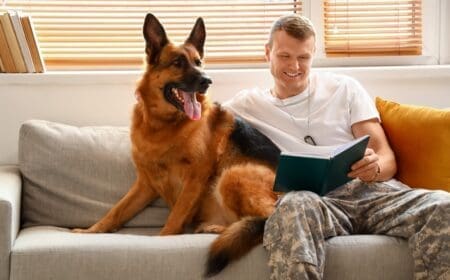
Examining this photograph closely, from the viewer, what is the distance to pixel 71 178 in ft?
8.84

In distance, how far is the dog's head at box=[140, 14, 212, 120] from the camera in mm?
2480

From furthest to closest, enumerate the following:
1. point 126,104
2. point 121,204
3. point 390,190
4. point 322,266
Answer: point 126,104
point 121,204
point 390,190
point 322,266

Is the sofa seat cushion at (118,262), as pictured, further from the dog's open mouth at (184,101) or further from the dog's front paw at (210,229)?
the dog's open mouth at (184,101)

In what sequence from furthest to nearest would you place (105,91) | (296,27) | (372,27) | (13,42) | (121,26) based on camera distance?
(372,27) < (121,26) < (105,91) < (13,42) < (296,27)

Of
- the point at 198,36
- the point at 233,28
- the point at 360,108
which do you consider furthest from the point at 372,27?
the point at 198,36

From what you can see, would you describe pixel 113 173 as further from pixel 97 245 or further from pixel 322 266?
pixel 322 266

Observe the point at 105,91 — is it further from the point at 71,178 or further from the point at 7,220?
the point at 7,220

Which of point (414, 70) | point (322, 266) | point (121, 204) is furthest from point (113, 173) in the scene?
point (414, 70)

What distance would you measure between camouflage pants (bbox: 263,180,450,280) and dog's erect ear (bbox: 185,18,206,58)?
764 millimetres

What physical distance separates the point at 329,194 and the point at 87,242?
2.78 ft

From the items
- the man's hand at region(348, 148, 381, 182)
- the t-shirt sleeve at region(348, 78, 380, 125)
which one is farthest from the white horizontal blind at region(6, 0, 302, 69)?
the man's hand at region(348, 148, 381, 182)

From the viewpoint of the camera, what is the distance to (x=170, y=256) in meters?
2.13

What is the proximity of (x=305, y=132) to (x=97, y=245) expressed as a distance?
0.95 meters

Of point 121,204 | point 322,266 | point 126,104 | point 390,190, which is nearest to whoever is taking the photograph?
point 322,266
